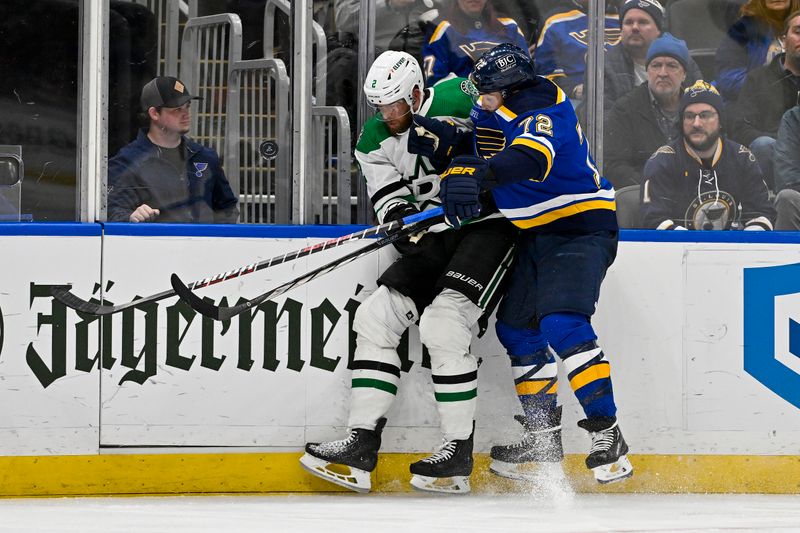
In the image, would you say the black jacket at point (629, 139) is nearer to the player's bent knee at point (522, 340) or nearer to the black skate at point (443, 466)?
the player's bent knee at point (522, 340)

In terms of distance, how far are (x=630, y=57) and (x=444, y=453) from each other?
1295mm

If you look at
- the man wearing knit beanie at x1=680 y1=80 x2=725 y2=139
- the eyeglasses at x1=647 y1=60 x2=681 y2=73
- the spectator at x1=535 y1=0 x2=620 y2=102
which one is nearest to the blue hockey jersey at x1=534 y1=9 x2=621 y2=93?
the spectator at x1=535 y1=0 x2=620 y2=102

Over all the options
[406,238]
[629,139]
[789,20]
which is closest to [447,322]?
[406,238]

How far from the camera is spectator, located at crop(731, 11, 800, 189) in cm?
368

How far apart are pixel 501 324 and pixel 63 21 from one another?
150cm

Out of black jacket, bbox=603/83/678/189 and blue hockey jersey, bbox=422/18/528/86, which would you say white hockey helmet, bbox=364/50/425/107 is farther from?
black jacket, bbox=603/83/678/189

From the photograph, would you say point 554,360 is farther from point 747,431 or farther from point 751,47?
point 751,47

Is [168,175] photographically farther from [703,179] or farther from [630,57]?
[703,179]

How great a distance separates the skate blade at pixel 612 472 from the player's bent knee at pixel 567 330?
327mm

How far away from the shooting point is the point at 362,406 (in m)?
3.46

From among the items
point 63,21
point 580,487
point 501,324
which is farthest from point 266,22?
point 580,487

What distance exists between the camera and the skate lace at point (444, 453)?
11.3ft

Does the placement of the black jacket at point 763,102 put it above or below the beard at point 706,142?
above

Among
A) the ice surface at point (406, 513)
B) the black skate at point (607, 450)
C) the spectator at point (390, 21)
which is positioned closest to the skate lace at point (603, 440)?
the black skate at point (607, 450)
